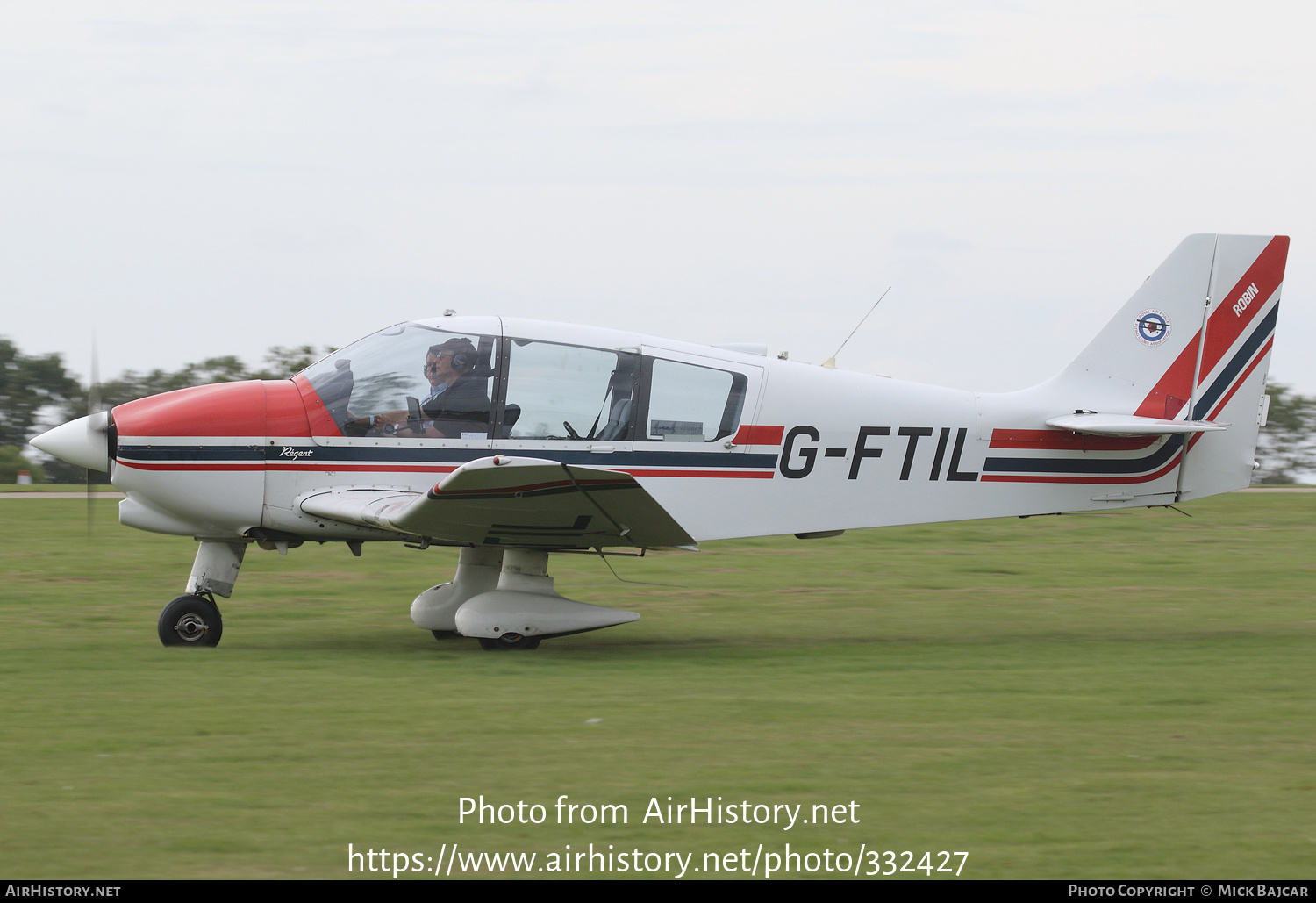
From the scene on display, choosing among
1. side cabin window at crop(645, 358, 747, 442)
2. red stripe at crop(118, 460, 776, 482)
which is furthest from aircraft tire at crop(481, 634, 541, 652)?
side cabin window at crop(645, 358, 747, 442)

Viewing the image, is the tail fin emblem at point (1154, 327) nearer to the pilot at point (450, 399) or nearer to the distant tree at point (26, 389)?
the pilot at point (450, 399)

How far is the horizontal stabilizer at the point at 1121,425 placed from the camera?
8758 millimetres

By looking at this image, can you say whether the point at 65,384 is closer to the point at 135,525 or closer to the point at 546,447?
the point at 135,525

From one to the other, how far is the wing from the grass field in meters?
0.80

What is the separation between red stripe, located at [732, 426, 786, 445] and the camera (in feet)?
28.1

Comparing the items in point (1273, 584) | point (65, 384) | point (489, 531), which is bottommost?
point (65, 384)

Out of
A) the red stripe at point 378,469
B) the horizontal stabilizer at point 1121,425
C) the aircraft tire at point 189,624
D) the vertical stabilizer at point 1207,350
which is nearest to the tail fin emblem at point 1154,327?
the vertical stabilizer at point 1207,350

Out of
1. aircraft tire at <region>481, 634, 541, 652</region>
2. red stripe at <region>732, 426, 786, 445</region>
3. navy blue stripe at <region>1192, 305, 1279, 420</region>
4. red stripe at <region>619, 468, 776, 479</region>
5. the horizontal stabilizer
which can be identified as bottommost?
aircraft tire at <region>481, 634, 541, 652</region>

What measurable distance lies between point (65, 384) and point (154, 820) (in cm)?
1896

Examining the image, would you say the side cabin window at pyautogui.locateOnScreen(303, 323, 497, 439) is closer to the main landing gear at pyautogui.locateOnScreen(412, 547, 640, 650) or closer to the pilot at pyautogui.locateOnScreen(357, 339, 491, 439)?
the pilot at pyautogui.locateOnScreen(357, 339, 491, 439)

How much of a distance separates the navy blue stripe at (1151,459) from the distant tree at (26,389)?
16.7 m

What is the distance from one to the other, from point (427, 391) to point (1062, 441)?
4560 mm

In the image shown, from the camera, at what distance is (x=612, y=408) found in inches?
329

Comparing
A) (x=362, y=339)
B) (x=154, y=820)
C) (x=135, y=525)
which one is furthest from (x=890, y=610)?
(x=154, y=820)
